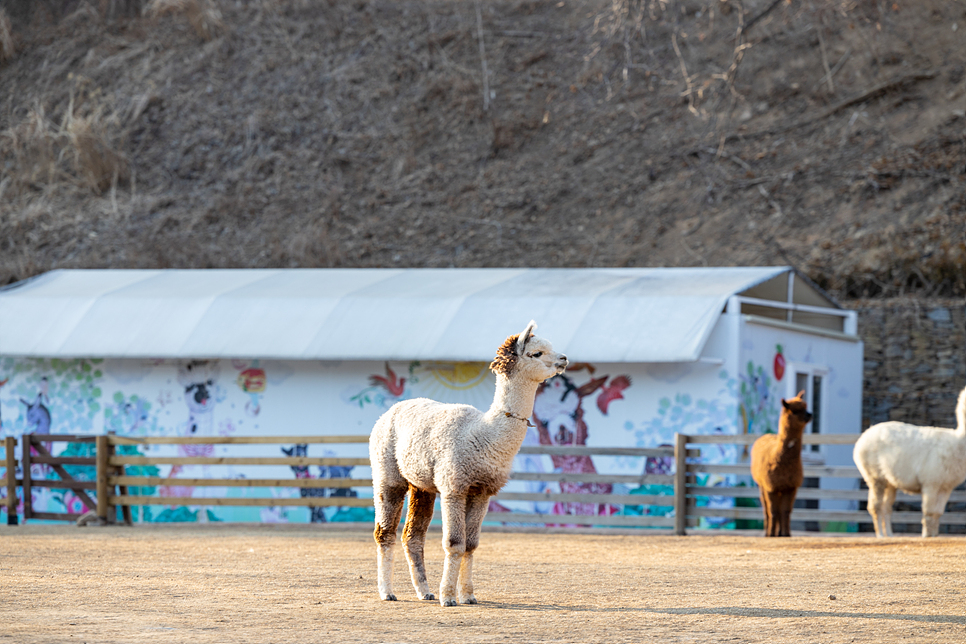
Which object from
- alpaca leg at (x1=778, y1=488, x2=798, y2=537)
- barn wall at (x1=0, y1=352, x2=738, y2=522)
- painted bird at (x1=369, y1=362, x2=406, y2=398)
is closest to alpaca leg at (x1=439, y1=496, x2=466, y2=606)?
alpaca leg at (x1=778, y1=488, x2=798, y2=537)

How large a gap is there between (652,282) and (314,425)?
5688 millimetres

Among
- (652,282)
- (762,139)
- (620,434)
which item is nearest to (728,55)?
(762,139)

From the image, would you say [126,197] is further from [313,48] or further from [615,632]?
[615,632]

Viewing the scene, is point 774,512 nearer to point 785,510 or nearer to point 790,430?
point 785,510

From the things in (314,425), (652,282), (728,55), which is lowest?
(314,425)

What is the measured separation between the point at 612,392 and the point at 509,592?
27.1ft

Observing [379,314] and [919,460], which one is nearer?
[919,460]

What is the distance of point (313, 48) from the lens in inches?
1469

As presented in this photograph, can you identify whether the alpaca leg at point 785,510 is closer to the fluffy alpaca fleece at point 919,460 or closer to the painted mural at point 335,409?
the fluffy alpaca fleece at point 919,460

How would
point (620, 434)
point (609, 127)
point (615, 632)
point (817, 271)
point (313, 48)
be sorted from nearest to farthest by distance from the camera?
point (615, 632) → point (620, 434) → point (817, 271) → point (609, 127) → point (313, 48)

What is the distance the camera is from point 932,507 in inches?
517

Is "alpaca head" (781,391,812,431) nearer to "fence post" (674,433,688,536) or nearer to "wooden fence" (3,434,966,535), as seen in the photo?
"wooden fence" (3,434,966,535)

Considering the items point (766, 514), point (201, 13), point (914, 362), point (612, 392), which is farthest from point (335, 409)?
point (201, 13)

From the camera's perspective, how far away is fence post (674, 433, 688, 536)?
15.0 metres
